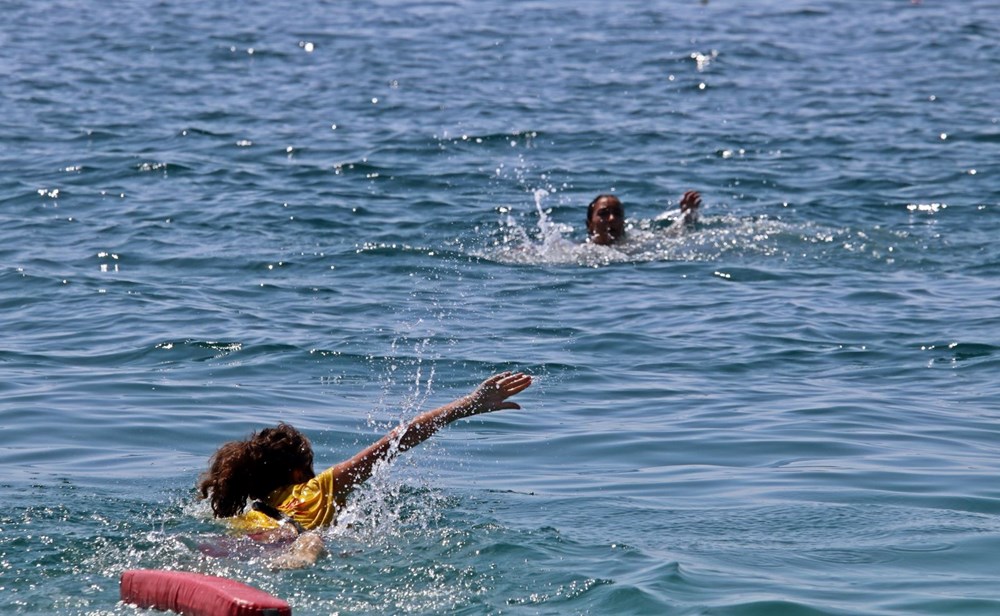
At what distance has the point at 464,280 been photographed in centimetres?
1485

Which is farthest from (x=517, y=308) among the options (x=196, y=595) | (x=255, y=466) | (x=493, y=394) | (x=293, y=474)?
(x=196, y=595)

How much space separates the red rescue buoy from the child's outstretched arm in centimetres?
149

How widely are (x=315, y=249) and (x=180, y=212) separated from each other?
2031 mm

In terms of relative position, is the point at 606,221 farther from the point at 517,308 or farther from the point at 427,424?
the point at 427,424

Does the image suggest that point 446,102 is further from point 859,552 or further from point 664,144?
point 859,552

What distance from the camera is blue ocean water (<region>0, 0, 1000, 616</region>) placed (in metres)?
7.22

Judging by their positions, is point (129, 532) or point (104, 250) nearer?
point (129, 532)

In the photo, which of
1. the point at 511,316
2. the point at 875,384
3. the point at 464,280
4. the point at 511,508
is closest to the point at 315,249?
the point at 464,280

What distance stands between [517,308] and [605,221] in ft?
8.54

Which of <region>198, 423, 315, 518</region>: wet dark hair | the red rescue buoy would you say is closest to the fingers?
<region>198, 423, 315, 518</region>: wet dark hair

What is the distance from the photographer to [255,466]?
762 centimetres

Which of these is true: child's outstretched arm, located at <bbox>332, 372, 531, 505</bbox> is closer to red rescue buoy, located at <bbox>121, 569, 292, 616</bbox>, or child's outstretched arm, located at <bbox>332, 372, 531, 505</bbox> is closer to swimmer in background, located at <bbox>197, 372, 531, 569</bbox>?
swimmer in background, located at <bbox>197, 372, 531, 569</bbox>

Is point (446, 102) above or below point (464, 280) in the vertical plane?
above

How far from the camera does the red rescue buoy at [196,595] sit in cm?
568
